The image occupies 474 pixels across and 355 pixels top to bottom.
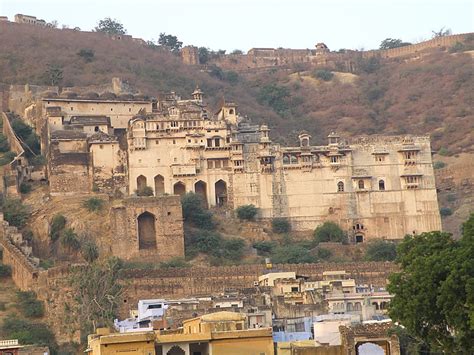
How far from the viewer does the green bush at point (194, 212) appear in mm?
66750

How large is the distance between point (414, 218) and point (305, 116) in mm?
31463

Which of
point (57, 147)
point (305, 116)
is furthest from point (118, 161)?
point (305, 116)

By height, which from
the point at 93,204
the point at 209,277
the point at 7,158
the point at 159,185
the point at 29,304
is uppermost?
the point at 7,158

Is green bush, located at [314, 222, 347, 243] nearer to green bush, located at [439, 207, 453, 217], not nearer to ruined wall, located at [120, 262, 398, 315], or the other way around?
ruined wall, located at [120, 262, 398, 315]

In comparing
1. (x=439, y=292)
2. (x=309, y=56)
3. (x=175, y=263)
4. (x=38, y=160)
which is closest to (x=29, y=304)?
(x=175, y=263)

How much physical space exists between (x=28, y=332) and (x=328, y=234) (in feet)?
55.6

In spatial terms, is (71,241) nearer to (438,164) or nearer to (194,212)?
(194,212)

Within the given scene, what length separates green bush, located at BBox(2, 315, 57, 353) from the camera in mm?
55906

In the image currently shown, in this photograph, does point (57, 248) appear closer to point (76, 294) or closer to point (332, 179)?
point (76, 294)

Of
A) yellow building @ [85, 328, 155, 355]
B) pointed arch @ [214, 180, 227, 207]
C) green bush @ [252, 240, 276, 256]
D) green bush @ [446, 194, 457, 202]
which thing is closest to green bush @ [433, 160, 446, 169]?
green bush @ [446, 194, 457, 202]

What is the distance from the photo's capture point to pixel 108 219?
215ft

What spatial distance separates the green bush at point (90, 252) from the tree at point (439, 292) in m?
25.8

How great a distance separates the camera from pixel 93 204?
66.4m

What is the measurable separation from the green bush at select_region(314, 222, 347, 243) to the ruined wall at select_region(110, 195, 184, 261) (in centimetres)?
678
